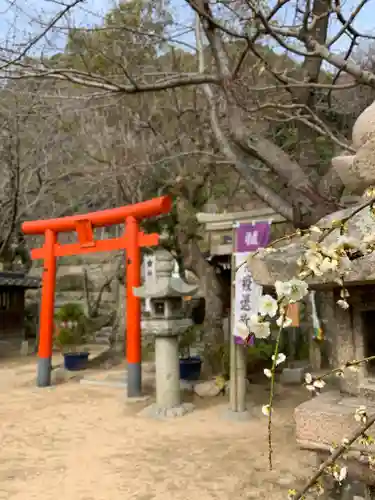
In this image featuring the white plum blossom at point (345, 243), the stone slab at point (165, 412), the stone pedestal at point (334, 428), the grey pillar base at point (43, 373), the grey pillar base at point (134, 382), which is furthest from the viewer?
the grey pillar base at point (43, 373)

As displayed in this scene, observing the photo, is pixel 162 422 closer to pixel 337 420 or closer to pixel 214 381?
pixel 214 381

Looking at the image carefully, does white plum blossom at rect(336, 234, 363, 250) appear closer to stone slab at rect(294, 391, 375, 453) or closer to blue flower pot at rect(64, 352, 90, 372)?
stone slab at rect(294, 391, 375, 453)

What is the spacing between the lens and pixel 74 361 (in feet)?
36.7

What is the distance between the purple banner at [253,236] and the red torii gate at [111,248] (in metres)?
2.20

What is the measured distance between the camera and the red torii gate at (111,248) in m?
8.35

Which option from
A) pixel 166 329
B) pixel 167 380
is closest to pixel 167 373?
pixel 167 380

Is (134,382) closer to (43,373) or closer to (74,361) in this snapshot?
(43,373)

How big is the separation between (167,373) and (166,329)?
0.68 meters

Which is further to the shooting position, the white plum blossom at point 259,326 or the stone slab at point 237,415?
the stone slab at point 237,415

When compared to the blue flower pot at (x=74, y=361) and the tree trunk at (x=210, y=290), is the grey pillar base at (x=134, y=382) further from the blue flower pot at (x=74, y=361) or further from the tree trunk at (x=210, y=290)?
the blue flower pot at (x=74, y=361)

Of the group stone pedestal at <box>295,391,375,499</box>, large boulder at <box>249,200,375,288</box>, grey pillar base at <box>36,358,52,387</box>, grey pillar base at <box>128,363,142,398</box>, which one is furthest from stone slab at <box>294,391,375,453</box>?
grey pillar base at <box>36,358,52,387</box>

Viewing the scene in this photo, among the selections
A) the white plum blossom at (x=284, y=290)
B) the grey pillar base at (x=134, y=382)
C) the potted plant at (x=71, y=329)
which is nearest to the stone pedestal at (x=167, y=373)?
the grey pillar base at (x=134, y=382)

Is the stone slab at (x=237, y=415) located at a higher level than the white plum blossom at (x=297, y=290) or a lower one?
lower

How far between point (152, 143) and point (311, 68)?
5.88 metres
